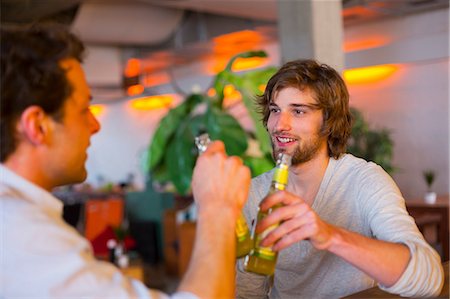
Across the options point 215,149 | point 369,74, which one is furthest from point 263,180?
point 369,74

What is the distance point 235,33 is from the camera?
866cm

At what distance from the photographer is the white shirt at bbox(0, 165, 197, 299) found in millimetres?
939

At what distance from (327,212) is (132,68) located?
970 centimetres

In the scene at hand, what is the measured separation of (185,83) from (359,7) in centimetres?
425

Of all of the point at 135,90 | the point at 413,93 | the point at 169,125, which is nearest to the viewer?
the point at 169,125

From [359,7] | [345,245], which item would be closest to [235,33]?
[359,7]

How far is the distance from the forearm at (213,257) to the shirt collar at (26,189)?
23 centimetres

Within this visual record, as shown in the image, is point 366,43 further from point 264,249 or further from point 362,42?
point 264,249

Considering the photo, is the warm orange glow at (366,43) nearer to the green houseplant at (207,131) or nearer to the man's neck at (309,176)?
the green houseplant at (207,131)

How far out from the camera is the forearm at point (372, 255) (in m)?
1.31

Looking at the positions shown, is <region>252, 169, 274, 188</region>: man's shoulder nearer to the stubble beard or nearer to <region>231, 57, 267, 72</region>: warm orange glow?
the stubble beard

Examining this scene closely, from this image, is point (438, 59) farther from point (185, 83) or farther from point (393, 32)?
point (185, 83)

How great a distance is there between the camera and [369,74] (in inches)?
336

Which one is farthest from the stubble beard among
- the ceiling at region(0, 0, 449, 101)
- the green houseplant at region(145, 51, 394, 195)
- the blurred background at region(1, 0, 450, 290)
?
the ceiling at region(0, 0, 449, 101)
